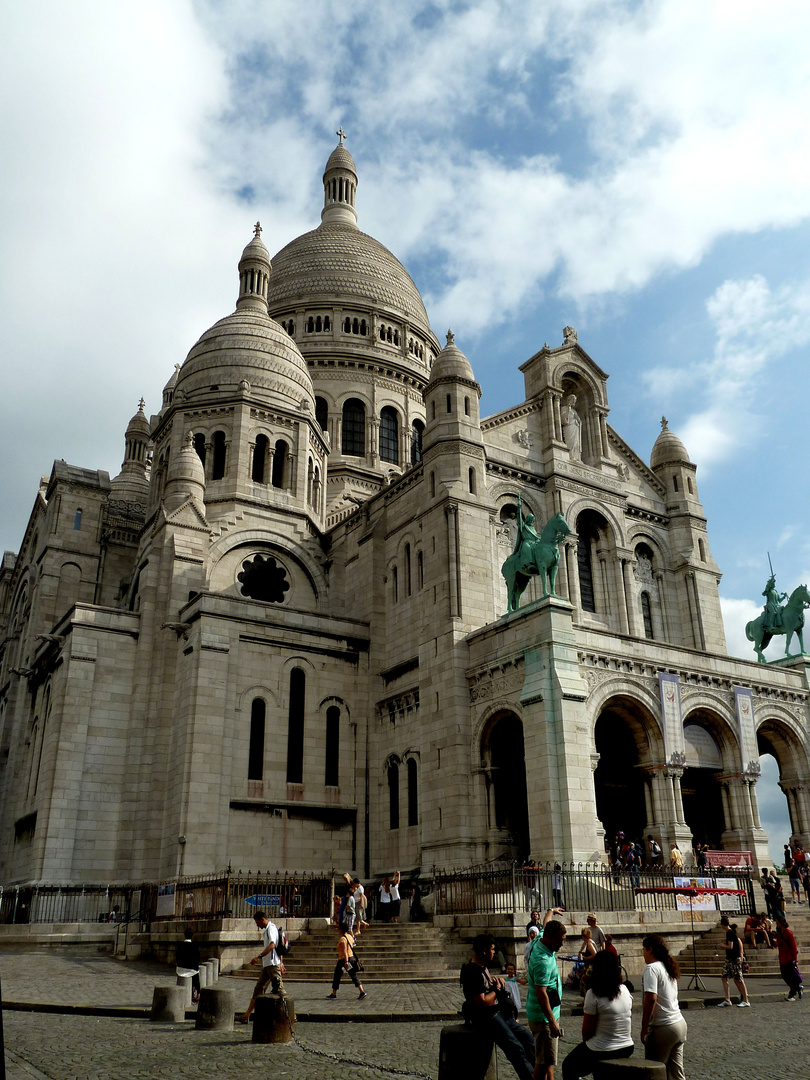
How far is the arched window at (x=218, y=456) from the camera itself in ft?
135

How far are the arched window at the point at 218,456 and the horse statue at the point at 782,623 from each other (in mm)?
23262

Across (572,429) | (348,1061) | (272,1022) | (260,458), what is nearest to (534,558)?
(572,429)

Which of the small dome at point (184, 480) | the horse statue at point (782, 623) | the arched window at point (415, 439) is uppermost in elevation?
the arched window at point (415, 439)

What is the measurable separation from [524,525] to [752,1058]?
776 inches

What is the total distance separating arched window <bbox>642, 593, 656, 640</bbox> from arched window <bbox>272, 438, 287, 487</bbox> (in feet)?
55.2

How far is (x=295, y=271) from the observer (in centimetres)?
5944

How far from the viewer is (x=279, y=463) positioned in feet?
140

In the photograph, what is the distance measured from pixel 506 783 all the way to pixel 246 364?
23.0 meters

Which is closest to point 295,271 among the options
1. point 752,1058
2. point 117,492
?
point 117,492

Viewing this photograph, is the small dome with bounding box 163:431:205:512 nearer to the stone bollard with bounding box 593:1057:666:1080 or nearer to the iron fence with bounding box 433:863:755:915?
the iron fence with bounding box 433:863:755:915

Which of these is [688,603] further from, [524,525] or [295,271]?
[295,271]

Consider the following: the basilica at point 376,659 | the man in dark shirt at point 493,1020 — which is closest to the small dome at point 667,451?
the basilica at point 376,659

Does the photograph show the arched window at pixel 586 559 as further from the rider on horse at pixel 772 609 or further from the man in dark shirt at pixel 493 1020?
the man in dark shirt at pixel 493 1020

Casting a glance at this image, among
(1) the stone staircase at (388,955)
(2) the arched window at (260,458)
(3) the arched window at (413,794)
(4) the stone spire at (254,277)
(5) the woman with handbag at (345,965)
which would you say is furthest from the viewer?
(4) the stone spire at (254,277)
